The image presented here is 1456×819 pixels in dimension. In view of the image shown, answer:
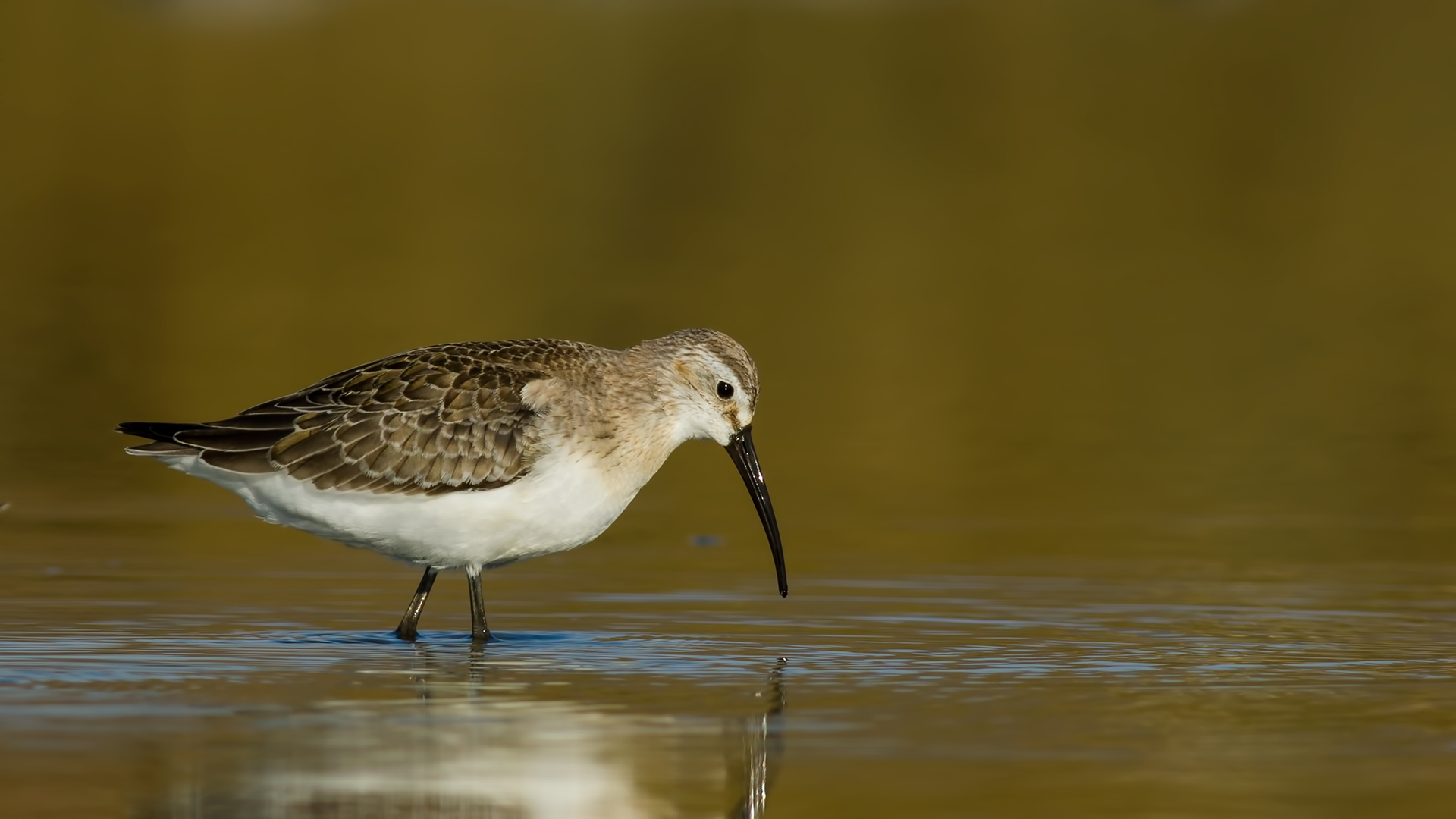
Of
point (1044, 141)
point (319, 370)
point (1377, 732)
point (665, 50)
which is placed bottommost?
point (1377, 732)

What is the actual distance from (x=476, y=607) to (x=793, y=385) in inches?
492

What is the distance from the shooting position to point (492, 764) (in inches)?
369

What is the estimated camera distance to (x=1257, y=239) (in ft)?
128

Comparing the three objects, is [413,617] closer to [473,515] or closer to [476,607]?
[476,607]

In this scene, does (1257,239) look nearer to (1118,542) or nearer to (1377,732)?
(1118,542)

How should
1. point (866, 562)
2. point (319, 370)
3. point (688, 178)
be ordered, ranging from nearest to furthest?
point (866, 562)
point (319, 370)
point (688, 178)

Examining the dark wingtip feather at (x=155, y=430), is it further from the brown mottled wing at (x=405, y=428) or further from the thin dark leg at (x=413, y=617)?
the thin dark leg at (x=413, y=617)

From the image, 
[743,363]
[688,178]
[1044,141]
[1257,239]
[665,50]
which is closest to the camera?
[743,363]

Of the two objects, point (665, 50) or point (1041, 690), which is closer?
point (1041, 690)

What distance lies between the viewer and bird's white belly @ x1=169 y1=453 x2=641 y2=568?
12820 mm

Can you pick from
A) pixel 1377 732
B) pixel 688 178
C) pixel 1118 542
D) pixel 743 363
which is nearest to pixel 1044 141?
pixel 688 178

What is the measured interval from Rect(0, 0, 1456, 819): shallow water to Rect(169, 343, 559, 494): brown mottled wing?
0.87 meters

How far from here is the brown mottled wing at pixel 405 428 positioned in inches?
512

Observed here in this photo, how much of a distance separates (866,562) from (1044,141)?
34.6 m
